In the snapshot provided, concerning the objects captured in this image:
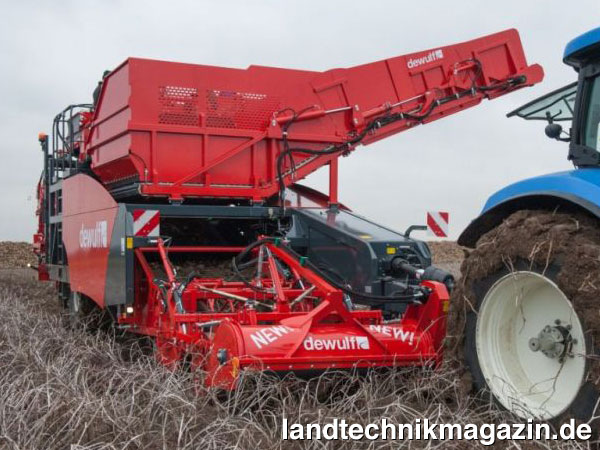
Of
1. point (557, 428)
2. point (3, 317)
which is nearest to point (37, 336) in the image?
point (3, 317)

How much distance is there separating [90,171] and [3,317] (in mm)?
1771

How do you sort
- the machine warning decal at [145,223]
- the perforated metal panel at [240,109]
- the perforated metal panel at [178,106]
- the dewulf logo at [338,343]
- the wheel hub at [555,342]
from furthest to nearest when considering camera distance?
the perforated metal panel at [240,109] < the perforated metal panel at [178,106] < the machine warning decal at [145,223] < the dewulf logo at [338,343] < the wheel hub at [555,342]

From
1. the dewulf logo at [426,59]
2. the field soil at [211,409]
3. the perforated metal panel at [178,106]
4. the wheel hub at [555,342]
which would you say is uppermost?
the dewulf logo at [426,59]

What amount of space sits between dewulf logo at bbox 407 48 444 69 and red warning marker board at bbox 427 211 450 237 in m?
1.65

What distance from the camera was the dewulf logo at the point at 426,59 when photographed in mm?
7277

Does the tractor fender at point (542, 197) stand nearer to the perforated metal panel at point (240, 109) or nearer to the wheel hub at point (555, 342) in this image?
the wheel hub at point (555, 342)

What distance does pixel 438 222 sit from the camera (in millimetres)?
6523

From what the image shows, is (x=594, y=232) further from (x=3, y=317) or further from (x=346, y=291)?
(x=3, y=317)

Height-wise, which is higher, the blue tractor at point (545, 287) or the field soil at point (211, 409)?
the blue tractor at point (545, 287)

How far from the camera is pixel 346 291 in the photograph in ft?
16.4

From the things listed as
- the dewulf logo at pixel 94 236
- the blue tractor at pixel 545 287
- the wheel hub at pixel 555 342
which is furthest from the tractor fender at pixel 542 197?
the dewulf logo at pixel 94 236

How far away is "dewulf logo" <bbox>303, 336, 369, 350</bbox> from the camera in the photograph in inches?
165

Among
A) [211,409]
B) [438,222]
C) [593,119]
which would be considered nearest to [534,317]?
[593,119]

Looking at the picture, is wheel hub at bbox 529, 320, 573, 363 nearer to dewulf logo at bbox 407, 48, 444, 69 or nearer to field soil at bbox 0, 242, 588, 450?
field soil at bbox 0, 242, 588, 450
